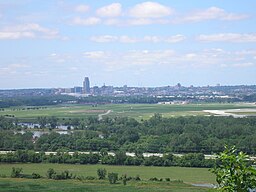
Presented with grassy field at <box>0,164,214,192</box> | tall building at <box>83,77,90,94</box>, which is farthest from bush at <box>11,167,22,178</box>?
tall building at <box>83,77,90,94</box>

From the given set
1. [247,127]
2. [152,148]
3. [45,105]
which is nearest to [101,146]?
[152,148]

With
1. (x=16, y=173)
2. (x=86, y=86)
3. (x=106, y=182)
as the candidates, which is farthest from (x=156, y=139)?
(x=86, y=86)

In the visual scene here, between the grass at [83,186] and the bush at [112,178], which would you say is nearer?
the grass at [83,186]

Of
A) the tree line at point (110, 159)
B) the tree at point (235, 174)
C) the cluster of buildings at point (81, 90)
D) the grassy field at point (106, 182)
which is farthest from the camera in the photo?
the cluster of buildings at point (81, 90)

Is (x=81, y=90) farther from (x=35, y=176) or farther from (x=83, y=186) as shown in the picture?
(x=83, y=186)

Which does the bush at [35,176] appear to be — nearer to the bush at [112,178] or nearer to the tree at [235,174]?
the bush at [112,178]

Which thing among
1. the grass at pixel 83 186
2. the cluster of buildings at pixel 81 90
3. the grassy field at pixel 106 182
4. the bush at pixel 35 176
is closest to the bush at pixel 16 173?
the grassy field at pixel 106 182
